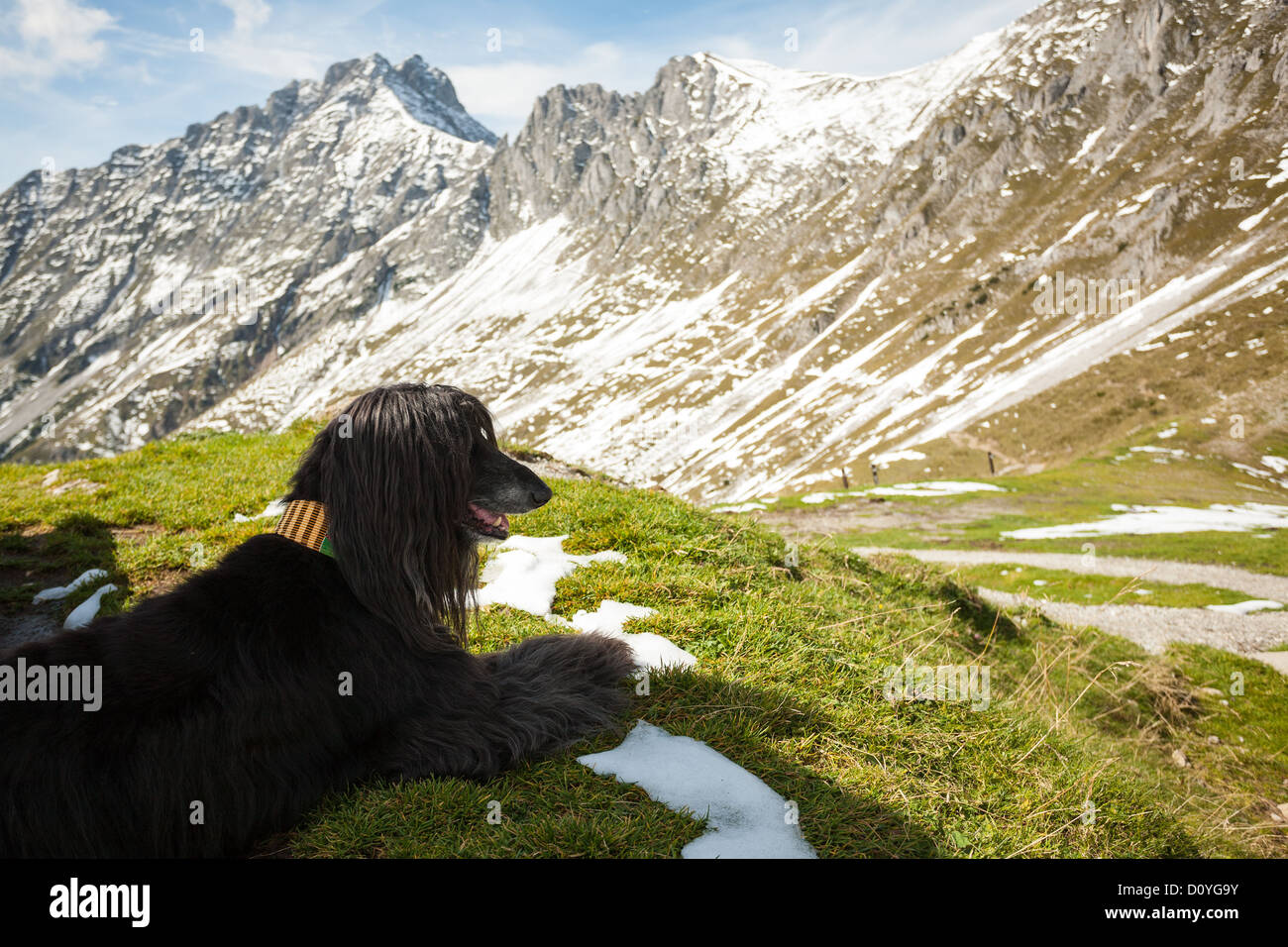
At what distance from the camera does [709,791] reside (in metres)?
4.41

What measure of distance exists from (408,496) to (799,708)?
10.8 feet

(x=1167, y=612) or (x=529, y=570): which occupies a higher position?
(x=529, y=570)

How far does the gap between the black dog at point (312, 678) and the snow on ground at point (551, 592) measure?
0.99 meters

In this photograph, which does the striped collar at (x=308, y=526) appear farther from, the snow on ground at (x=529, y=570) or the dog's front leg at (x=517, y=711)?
the snow on ground at (x=529, y=570)

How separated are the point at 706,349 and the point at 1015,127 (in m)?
90.2

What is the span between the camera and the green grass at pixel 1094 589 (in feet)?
70.0

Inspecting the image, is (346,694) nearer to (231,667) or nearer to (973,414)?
(231,667)

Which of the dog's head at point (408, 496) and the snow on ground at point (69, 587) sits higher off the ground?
the dog's head at point (408, 496)

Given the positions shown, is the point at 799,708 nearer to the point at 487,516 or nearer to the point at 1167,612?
the point at 487,516

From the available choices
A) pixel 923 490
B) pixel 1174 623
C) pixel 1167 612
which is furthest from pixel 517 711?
pixel 923 490

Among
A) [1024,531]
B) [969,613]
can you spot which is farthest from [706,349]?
[969,613]

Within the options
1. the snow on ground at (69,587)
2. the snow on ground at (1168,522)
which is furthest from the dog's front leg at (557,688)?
the snow on ground at (1168,522)

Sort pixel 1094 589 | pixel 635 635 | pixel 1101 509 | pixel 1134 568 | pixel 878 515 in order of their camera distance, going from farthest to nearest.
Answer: pixel 878 515 < pixel 1101 509 < pixel 1134 568 < pixel 1094 589 < pixel 635 635

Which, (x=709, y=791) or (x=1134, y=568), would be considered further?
(x=1134, y=568)
